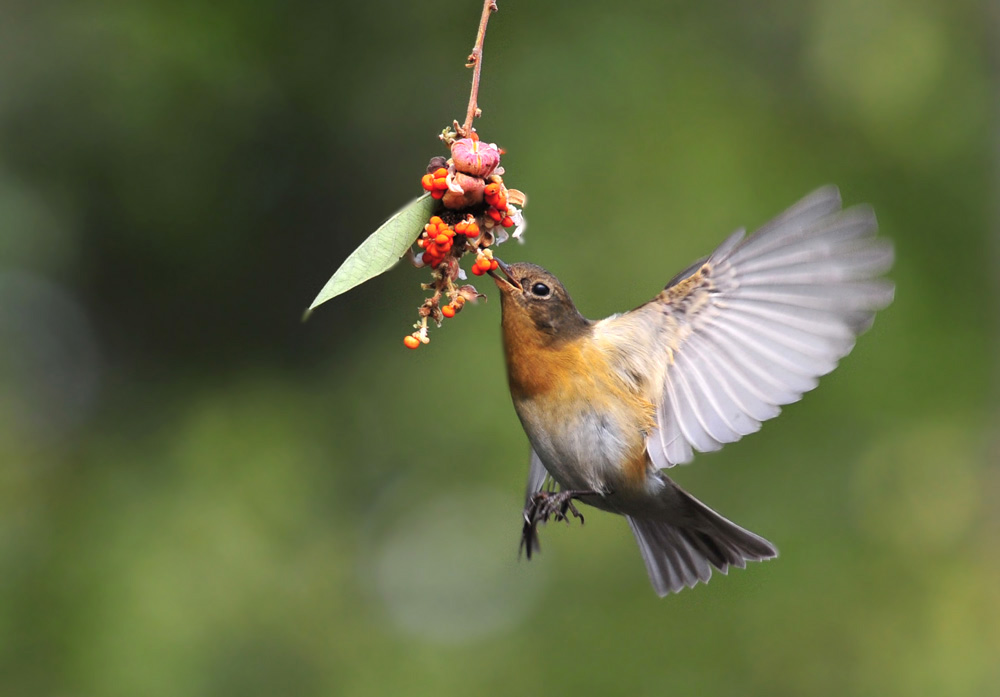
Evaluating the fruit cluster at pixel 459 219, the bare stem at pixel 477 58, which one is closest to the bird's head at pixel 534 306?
the fruit cluster at pixel 459 219

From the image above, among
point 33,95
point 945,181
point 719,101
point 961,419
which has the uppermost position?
point 33,95

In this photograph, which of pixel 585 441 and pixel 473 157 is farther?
pixel 585 441

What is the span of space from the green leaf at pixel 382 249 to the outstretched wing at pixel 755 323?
2.39 feet

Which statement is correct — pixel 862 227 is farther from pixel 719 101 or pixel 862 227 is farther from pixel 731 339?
pixel 719 101

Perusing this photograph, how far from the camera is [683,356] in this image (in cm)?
259

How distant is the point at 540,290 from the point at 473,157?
69cm

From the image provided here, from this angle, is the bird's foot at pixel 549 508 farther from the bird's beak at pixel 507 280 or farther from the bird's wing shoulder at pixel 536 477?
the bird's beak at pixel 507 280

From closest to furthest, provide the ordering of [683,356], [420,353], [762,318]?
1. [762,318]
2. [683,356]
3. [420,353]

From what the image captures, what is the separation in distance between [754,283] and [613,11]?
473cm

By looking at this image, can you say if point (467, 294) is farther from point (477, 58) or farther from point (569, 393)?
point (569, 393)

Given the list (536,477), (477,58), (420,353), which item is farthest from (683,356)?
(420,353)

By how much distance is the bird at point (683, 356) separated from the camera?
2.28 m

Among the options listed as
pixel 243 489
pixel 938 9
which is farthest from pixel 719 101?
pixel 243 489

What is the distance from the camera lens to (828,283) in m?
2.28
